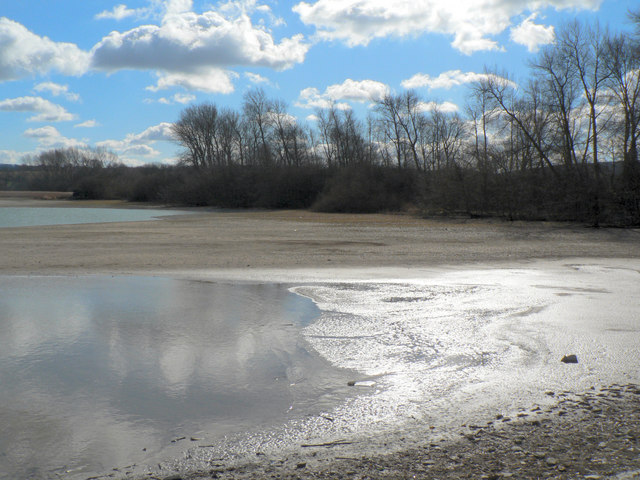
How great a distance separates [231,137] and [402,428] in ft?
254

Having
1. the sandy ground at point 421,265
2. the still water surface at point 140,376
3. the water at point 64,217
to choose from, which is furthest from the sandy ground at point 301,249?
the water at point 64,217

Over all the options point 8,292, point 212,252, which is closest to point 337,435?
point 8,292

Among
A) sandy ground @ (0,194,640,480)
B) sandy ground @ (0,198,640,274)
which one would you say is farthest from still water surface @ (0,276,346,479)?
sandy ground @ (0,198,640,274)

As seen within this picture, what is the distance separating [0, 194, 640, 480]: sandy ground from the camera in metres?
3.58

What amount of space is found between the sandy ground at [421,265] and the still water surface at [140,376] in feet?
2.86

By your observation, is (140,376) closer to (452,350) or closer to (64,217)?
(452,350)

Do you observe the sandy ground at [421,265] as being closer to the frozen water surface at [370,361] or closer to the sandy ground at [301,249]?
the sandy ground at [301,249]

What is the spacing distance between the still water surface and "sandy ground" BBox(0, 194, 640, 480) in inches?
34.3

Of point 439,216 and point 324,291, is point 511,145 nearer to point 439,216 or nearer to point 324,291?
point 439,216

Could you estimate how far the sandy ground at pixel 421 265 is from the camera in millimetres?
3578

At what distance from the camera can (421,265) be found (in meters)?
14.3

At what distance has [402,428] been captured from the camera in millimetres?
4281

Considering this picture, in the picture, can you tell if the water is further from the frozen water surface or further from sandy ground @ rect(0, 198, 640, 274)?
the frozen water surface

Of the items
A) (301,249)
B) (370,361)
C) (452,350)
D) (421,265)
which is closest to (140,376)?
(370,361)
